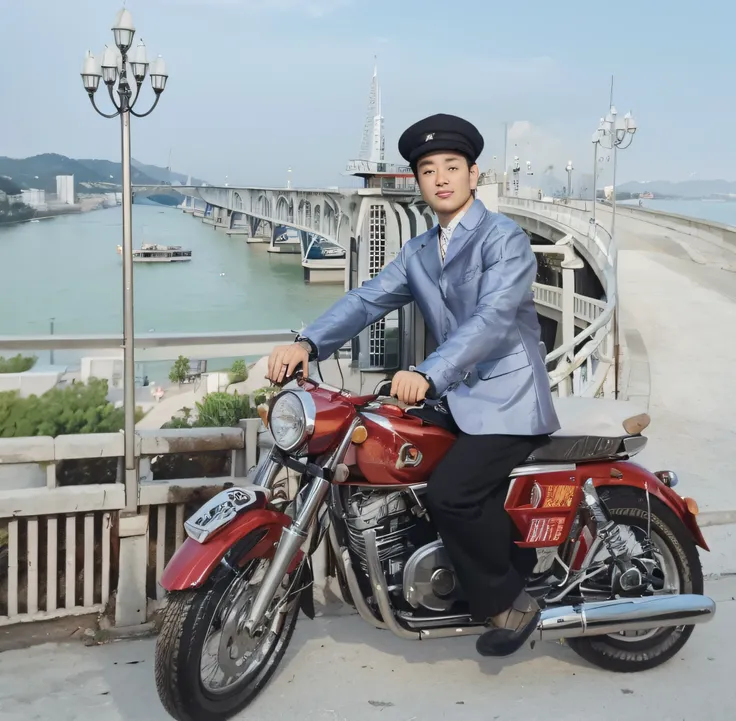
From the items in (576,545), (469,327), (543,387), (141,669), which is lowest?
(141,669)

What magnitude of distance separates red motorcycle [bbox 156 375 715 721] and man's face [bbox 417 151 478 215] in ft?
1.92

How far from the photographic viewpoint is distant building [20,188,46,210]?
222 ft

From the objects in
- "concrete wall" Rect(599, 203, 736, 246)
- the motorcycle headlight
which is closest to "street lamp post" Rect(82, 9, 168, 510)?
the motorcycle headlight

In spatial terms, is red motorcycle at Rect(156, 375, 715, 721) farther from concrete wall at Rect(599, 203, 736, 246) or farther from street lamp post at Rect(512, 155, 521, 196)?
street lamp post at Rect(512, 155, 521, 196)

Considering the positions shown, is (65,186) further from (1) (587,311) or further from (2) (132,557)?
(2) (132,557)

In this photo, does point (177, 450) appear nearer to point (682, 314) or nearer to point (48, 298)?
point (682, 314)

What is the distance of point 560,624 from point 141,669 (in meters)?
1.27

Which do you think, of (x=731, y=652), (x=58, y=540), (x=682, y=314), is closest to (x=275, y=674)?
(x=58, y=540)

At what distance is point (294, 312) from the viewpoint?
41.7m

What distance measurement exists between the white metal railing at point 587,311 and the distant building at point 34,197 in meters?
40.0

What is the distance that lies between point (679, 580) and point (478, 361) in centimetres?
105

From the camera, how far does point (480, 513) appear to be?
2.21m

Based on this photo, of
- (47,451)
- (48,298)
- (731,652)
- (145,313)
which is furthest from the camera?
(48,298)

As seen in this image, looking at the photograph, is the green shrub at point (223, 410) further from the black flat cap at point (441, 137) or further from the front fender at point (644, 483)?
the black flat cap at point (441, 137)
